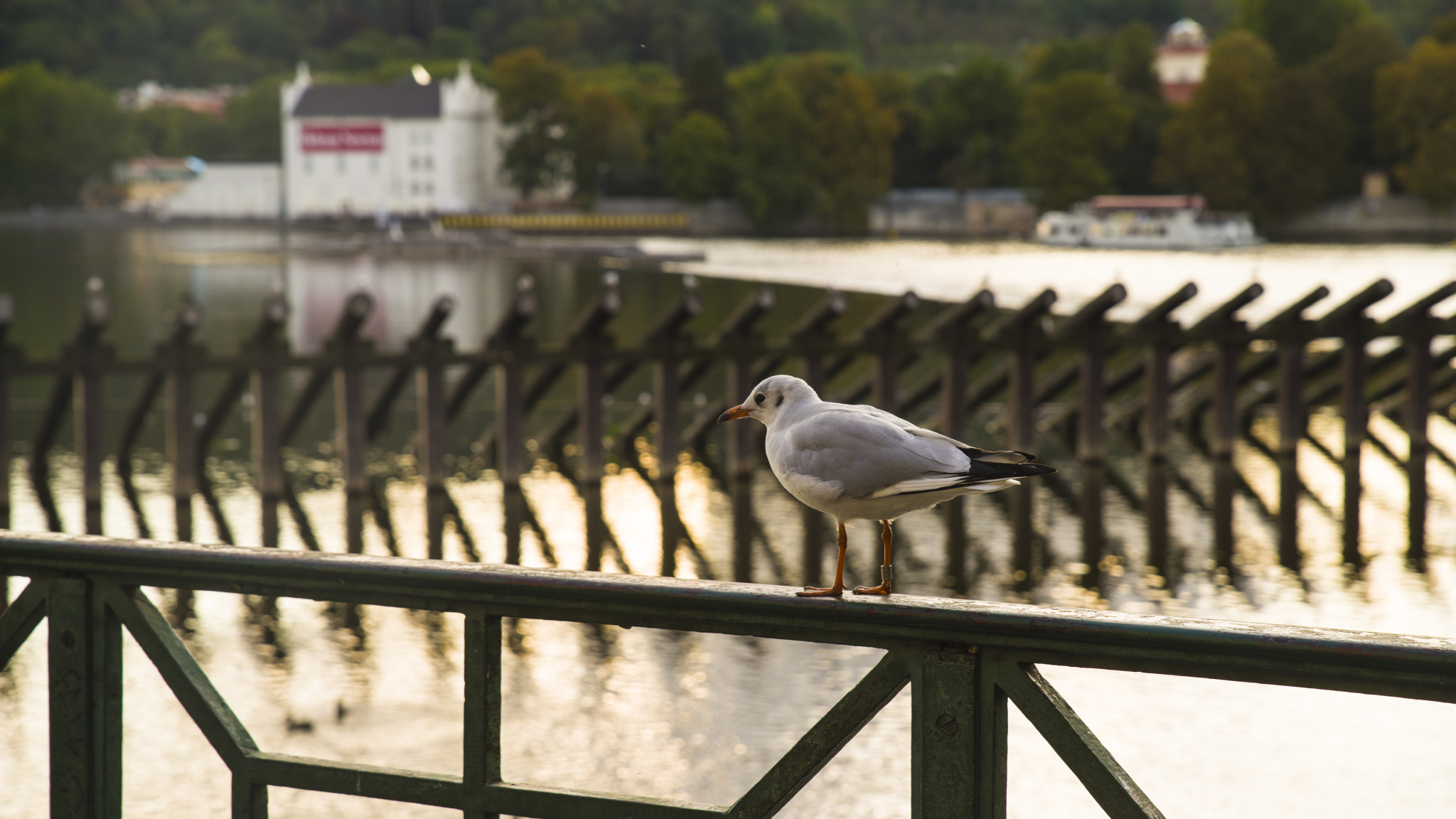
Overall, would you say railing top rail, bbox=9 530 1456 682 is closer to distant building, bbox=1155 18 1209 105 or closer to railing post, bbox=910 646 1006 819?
railing post, bbox=910 646 1006 819

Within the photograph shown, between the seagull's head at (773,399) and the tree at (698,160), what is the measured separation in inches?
4710

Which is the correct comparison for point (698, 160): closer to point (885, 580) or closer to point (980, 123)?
point (980, 123)

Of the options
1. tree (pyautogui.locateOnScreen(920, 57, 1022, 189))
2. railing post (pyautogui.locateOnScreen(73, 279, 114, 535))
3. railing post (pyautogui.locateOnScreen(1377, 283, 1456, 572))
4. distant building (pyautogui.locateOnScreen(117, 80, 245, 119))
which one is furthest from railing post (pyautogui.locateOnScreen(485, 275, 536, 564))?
distant building (pyautogui.locateOnScreen(117, 80, 245, 119))

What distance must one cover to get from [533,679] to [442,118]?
146263 millimetres

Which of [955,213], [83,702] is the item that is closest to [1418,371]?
[83,702]

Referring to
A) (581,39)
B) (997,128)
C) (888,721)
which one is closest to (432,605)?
(888,721)

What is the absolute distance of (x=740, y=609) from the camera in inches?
109

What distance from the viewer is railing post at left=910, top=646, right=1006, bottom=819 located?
8.77ft

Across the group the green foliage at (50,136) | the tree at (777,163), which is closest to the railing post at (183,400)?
the tree at (777,163)

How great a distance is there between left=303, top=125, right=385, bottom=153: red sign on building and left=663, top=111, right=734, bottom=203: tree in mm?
36288

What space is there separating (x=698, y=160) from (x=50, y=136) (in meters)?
76.5

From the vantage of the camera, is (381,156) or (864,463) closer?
(864,463)

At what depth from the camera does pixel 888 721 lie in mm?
7293

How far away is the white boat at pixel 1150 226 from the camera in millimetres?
89312
